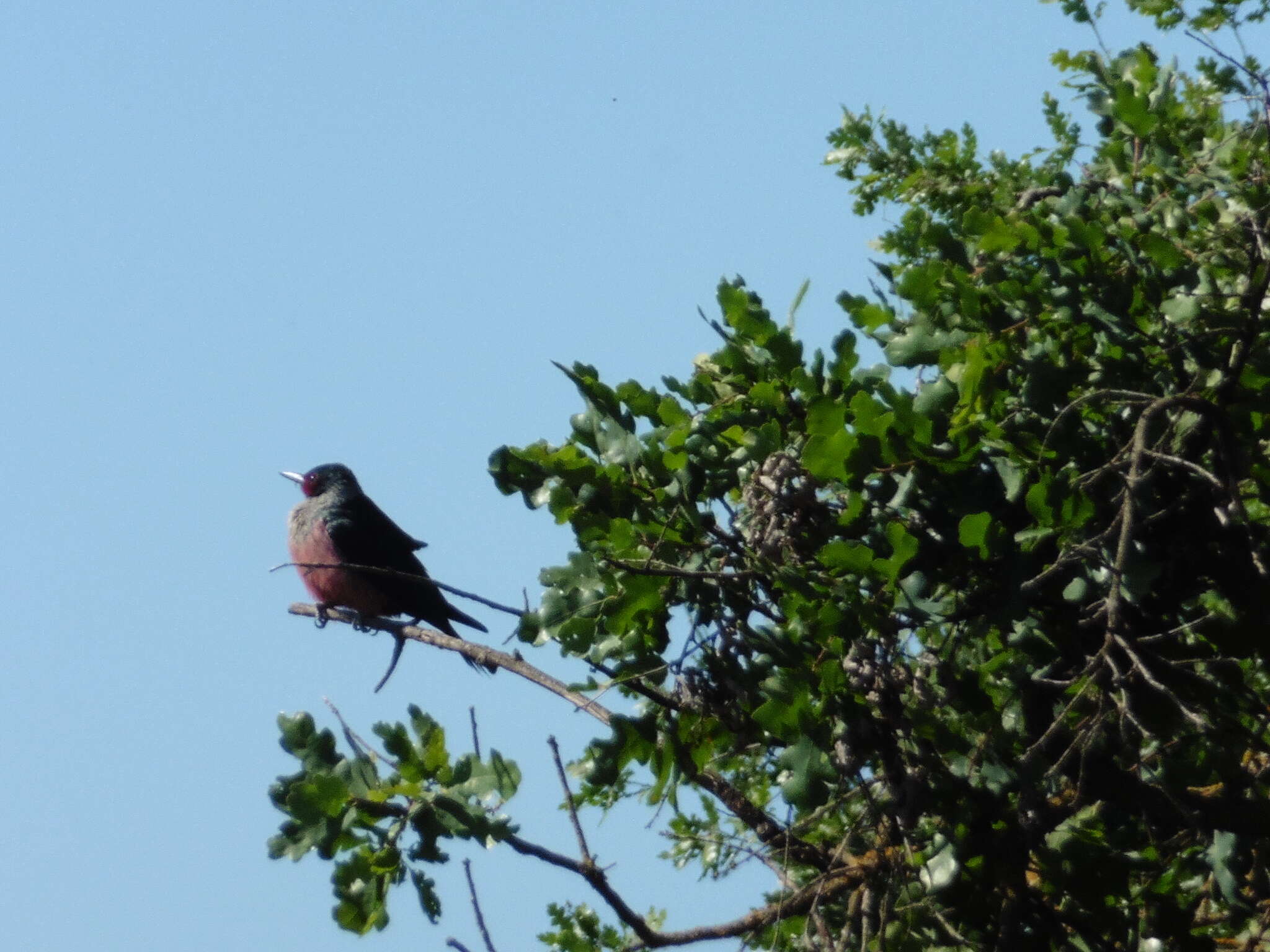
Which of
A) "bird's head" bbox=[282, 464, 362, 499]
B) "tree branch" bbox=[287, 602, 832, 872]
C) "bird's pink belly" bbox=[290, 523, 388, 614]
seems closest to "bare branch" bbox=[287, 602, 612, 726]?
"tree branch" bbox=[287, 602, 832, 872]

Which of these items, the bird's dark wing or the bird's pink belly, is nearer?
the bird's pink belly

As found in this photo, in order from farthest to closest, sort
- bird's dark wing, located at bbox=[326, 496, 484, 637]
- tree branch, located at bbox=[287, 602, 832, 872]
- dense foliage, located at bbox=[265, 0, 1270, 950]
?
1. bird's dark wing, located at bbox=[326, 496, 484, 637]
2. tree branch, located at bbox=[287, 602, 832, 872]
3. dense foliage, located at bbox=[265, 0, 1270, 950]

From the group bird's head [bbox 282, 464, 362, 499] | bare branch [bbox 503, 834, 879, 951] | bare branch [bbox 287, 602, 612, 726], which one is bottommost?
bare branch [bbox 503, 834, 879, 951]

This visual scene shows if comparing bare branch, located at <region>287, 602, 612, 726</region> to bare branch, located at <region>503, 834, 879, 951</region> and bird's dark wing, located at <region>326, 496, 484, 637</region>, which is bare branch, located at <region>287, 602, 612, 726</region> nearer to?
bare branch, located at <region>503, 834, 879, 951</region>

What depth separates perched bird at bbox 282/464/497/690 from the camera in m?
7.47

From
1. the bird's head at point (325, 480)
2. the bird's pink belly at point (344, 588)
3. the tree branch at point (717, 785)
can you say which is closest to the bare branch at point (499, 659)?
the tree branch at point (717, 785)

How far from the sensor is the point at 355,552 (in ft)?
25.9

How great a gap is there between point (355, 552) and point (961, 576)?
5.48 meters

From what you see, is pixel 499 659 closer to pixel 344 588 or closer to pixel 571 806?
pixel 571 806

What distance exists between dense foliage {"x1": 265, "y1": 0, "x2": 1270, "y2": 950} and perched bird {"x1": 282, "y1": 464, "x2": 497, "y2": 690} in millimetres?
4293

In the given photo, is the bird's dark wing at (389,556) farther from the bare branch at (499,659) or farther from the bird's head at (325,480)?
the bare branch at (499,659)

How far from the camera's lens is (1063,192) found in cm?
305

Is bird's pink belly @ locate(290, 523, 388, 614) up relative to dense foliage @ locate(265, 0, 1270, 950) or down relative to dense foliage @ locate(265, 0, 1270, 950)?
up

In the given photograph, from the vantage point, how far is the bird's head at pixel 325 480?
28.5 feet
